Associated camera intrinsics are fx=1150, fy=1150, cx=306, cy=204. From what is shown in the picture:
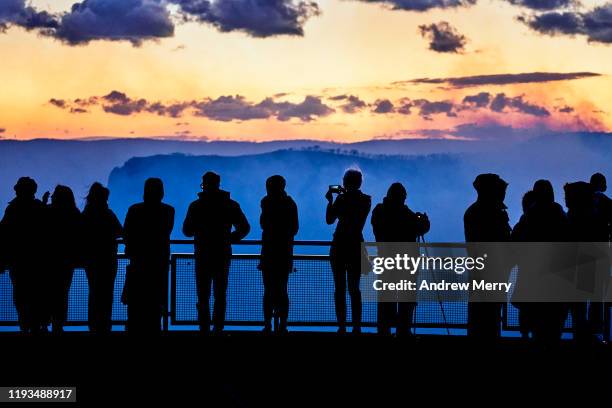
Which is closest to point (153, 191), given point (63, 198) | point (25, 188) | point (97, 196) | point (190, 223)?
point (97, 196)

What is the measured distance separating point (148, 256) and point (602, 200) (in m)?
5.72

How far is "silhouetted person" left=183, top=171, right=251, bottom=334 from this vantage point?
13.9 meters

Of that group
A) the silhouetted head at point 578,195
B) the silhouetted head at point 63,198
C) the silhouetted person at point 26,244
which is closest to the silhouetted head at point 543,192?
the silhouetted head at point 578,195

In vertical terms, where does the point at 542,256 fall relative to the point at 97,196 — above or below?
below

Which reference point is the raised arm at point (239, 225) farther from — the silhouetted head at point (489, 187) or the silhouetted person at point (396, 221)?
the silhouetted head at point (489, 187)

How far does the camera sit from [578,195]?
1314 cm

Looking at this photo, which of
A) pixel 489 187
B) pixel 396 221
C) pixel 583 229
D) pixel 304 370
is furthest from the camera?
pixel 396 221

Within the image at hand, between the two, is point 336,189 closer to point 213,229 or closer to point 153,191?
point 213,229

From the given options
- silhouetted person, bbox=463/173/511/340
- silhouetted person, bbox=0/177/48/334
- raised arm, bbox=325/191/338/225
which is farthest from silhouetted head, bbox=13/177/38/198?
silhouetted person, bbox=463/173/511/340

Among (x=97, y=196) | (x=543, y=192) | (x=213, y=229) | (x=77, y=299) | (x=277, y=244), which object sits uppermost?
(x=543, y=192)

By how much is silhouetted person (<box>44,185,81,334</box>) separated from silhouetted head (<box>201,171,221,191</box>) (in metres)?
1.53

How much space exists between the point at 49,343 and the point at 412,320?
482cm

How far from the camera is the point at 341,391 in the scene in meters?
11.0

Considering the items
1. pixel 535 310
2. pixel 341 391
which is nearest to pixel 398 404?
pixel 341 391
